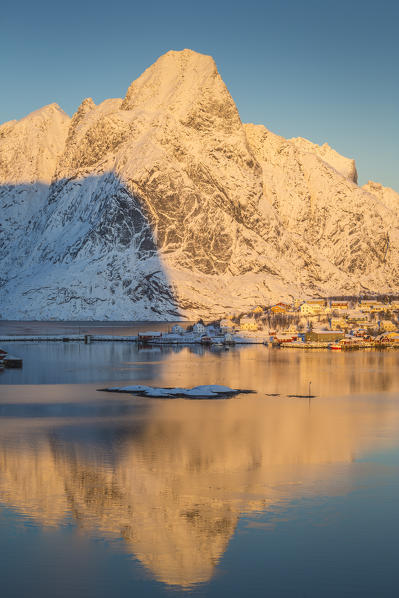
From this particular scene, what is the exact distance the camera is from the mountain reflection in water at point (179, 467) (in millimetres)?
28250

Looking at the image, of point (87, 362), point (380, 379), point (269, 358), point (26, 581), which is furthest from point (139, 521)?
point (269, 358)

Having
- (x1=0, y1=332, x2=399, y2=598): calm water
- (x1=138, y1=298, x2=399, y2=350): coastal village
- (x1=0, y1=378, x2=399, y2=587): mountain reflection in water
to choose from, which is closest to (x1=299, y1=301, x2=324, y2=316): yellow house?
(x1=138, y1=298, x2=399, y2=350): coastal village

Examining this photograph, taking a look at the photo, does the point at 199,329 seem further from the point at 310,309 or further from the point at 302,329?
the point at 310,309

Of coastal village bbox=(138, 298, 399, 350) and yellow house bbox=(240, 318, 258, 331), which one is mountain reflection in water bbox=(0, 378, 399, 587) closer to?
coastal village bbox=(138, 298, 399, 350)

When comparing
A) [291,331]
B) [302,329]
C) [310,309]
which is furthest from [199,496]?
[310,309]

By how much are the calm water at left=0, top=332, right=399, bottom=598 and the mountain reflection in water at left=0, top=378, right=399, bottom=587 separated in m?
0.08

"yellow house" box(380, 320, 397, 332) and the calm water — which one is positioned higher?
"yellow house" box(380, 320, 397, 332)

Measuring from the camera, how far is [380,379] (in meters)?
79.4

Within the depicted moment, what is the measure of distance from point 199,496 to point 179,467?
17.1 ft

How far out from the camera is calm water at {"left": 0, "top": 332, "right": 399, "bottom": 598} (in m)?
24.3

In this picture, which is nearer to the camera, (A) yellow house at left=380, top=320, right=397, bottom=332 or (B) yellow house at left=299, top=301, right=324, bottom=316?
(A) yellow house at left=380, top=320, right=397, bottom=332

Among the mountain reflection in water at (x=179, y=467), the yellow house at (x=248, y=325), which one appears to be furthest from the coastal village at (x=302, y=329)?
the mountain reflection in water at (x=179, y=467)

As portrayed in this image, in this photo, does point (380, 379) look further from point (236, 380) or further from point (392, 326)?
point (392, 326)

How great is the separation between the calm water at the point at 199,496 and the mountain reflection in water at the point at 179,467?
0.08 m
